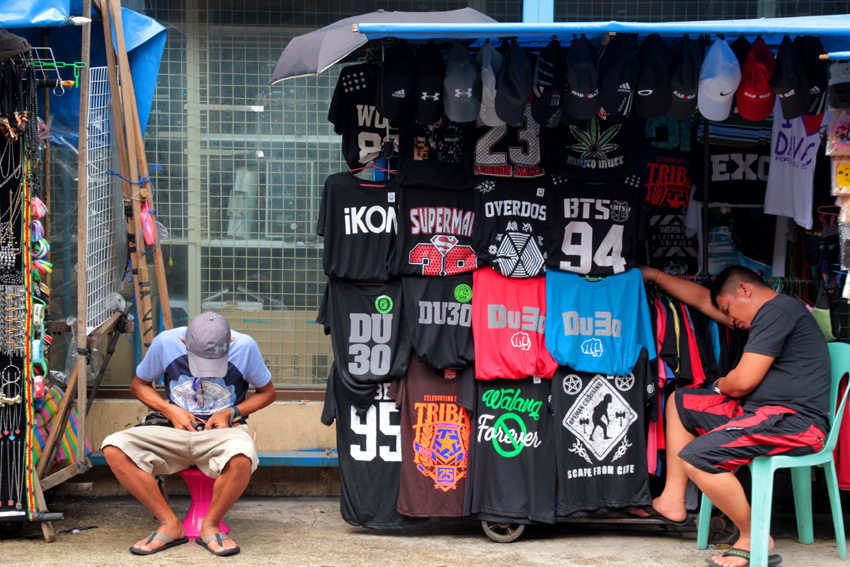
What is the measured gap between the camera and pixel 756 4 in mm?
5465

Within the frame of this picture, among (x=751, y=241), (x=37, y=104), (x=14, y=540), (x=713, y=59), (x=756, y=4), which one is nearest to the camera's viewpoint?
(x=713, y=59)

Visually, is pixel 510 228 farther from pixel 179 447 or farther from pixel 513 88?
pixel 179 447

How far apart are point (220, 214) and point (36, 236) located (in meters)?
1.47

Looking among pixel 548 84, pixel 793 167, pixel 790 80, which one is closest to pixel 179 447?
pixel 548 84

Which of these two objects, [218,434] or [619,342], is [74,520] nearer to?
[218,434]

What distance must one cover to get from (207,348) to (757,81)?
10.3ft

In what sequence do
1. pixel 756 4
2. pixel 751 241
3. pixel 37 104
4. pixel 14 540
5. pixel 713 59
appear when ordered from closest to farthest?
pixel 713 59
pixel 14 540
pixel 37 104
pixel 751 241
pixel 756 4

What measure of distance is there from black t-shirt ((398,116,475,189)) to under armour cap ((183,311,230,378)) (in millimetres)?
1282

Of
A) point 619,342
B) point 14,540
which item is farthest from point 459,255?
point 14,540

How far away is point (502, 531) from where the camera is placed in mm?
4375

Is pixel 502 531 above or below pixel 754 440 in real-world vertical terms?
below

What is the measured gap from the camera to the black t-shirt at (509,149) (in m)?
4.33

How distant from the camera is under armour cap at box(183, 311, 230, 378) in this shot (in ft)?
13.5

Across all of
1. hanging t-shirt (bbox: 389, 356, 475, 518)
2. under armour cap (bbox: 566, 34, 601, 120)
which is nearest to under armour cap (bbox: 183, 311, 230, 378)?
hanging t-shirt (bbox: 389, 356, 475, 518)
